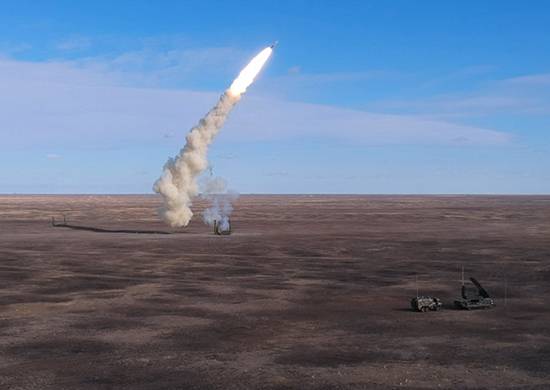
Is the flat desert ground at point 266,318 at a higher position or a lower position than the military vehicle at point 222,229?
lower

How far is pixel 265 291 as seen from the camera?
35.8 meters

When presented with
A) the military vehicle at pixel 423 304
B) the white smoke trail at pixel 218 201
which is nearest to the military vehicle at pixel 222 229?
the white smoke trail at pixel 218 201

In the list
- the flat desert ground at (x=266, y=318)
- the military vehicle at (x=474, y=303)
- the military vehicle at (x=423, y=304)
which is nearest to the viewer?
the flat desert ground at (x=266, y=318)

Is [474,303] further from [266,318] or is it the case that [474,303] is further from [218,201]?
[218,201]

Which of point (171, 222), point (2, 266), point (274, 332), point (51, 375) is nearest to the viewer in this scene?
point (51, 375)

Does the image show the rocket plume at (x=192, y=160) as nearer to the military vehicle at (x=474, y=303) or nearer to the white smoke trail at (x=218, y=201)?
the white smoke trail at (x=218, y=201)

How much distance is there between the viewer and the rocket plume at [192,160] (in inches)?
2554

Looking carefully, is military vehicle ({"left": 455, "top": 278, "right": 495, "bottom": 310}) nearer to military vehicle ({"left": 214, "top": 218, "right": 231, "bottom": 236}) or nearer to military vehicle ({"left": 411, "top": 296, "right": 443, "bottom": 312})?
military vehicle ({"left": 411, "top": 296, "right": 443, "bottom": 312})

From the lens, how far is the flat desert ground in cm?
2062

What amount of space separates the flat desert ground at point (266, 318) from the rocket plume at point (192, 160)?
13.1 metres

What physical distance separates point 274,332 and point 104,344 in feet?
20.9

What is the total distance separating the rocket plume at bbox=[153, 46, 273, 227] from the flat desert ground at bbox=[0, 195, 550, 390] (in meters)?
13.1

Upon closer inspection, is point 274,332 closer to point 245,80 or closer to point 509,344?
point 509,344

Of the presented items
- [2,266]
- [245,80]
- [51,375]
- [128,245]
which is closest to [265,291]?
[51,375]
